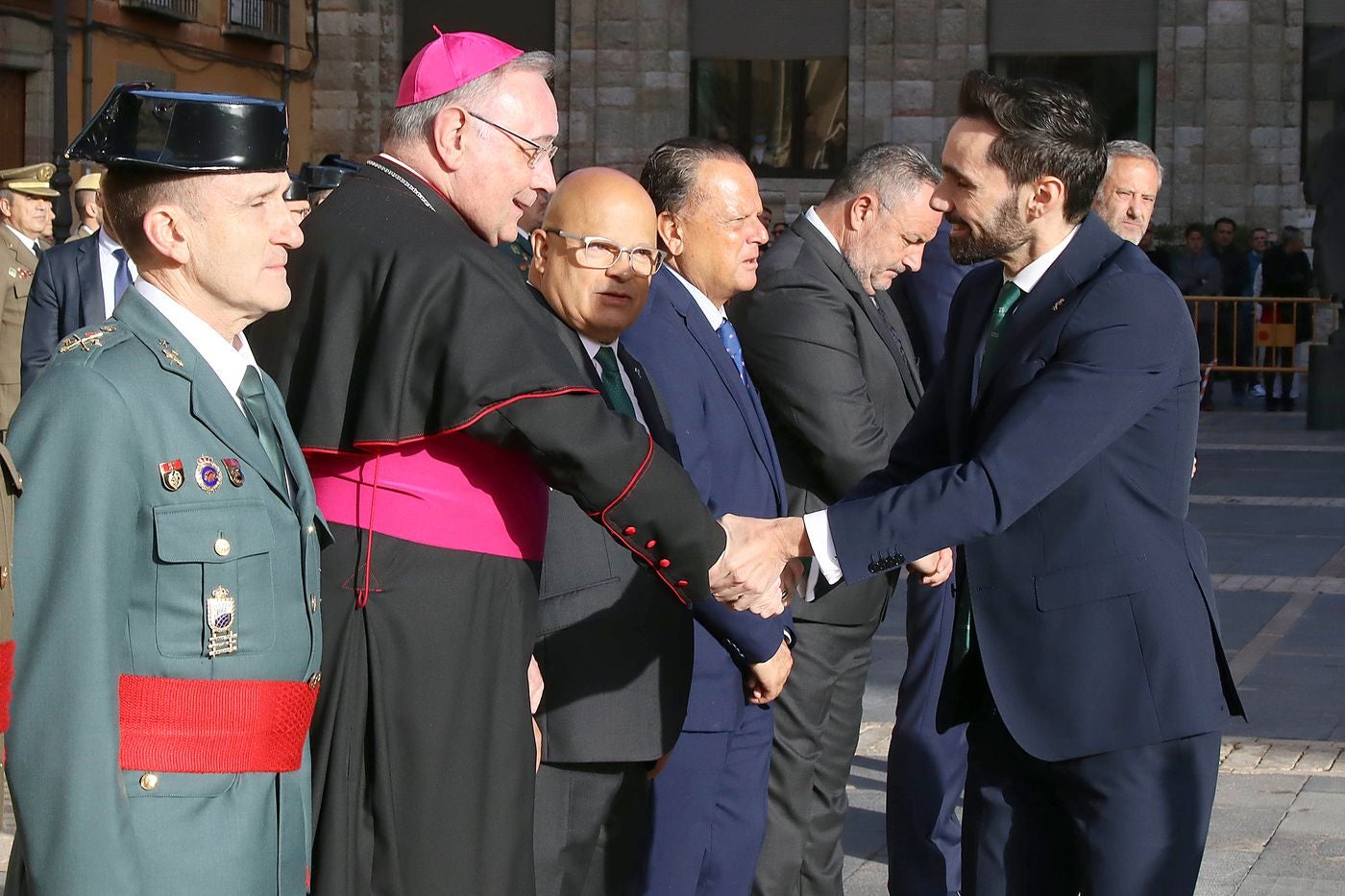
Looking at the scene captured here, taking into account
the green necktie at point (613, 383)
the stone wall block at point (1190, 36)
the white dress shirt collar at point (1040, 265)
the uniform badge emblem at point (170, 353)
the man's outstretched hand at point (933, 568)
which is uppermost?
the stone wall block at point (1190, 36)

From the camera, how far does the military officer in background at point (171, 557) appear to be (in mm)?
2408

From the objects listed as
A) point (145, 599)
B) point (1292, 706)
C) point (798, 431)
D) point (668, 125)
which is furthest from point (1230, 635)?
point (668, 125)

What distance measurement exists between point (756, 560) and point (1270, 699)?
12.9 feet

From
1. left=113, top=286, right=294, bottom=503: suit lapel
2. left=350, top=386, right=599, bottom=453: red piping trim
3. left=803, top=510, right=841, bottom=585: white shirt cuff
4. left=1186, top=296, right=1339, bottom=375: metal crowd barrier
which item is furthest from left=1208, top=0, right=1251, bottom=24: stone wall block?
left=113, top=286, right=294, bottom=503: suit lapel

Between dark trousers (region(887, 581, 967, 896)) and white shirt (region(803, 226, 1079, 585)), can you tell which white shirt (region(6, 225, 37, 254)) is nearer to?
dark trousers (region(887, 581, 967, 896))

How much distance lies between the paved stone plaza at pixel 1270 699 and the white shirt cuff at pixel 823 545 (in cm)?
173

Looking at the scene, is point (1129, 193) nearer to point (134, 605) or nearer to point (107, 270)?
point (134, 605)

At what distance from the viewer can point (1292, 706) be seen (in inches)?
278

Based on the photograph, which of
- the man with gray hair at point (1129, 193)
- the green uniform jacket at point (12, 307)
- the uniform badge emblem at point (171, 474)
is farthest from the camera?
the green uniform jacket at point (12, 307)

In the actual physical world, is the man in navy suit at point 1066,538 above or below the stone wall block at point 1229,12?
below

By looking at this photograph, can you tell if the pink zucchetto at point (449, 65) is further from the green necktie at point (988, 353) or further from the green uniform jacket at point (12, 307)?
the green uniform jacket at point (12, 307)

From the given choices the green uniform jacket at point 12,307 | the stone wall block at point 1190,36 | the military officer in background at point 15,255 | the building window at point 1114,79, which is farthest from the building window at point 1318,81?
the green uniform jacket at point 12,307

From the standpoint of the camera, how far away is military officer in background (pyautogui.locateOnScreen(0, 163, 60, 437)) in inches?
384

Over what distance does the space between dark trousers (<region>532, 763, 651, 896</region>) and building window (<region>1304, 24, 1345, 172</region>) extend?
2173cm
